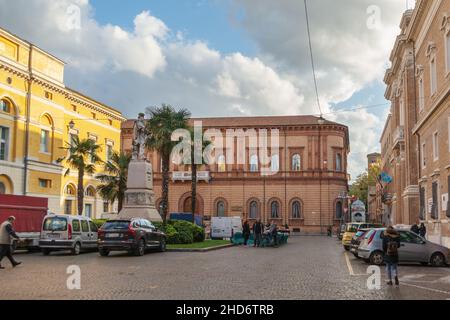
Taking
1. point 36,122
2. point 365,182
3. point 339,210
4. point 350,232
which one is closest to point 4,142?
point 36,122

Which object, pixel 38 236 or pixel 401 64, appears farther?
pixel 401 64

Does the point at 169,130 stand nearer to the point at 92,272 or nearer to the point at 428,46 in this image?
the point at 428,46

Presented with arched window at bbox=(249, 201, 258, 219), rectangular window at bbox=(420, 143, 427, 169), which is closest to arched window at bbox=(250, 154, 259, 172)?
arched window at bbox=(249, 201, 258, 219)

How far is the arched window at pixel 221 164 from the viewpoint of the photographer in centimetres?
7069

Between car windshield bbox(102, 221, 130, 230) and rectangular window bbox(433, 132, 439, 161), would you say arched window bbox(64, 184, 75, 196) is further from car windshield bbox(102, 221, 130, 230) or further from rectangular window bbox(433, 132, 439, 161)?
rectangular window bbox(433, 132, 439, 161)

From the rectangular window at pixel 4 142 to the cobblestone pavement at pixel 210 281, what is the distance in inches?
813

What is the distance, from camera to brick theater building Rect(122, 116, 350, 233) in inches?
2660

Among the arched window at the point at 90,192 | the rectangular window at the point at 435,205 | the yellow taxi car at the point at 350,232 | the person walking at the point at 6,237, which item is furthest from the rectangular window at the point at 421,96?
the arched window at the point at 90,192

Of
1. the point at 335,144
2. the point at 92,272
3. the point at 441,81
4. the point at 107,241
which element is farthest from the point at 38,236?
the point at 335,144

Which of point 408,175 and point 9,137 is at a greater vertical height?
point 9,137

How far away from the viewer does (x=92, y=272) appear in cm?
1609

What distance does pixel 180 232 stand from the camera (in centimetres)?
3056

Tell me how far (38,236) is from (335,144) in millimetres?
48822

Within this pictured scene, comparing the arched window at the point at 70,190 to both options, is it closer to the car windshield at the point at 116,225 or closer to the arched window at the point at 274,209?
the car windshield at the point at 116,225
